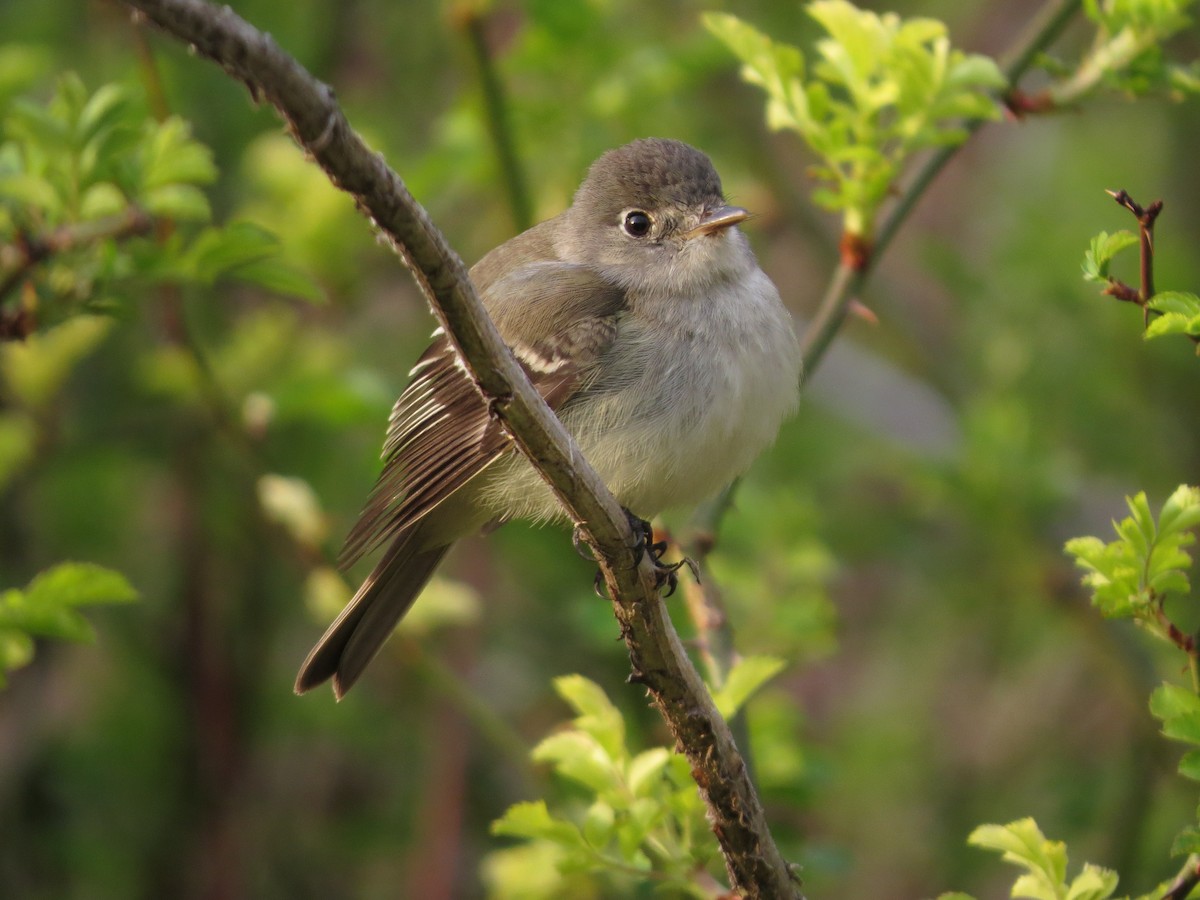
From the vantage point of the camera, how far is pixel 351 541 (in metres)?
3.38

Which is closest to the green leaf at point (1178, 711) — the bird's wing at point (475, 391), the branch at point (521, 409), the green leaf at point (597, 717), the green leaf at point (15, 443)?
the branch at point (521, 409)

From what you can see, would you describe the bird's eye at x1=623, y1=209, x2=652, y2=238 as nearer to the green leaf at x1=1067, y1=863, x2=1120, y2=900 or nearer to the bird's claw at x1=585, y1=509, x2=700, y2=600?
the bird's claw at x1=585, y1=509, x2=700, y2=600

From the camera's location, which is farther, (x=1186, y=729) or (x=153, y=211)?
(x=153, y=211)

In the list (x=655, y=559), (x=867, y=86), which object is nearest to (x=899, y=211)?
(x=867, y=86)

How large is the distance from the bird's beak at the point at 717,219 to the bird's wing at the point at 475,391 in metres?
0.29

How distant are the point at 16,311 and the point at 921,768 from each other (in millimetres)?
4236

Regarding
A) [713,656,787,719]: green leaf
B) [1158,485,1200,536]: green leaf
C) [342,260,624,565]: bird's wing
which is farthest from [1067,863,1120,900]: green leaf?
[342,260,624,565]: bird's wing

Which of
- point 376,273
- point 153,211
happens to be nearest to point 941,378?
point 376,273

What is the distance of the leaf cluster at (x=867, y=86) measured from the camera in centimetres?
294

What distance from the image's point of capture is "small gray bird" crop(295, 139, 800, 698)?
3.37m

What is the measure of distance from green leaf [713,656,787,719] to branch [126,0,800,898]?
167 millimetres

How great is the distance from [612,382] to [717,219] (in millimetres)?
605

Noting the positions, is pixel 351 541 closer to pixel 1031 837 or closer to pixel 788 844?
pixel 788 844

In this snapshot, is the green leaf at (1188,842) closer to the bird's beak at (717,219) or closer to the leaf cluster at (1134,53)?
the leaf cluster at (1134,53)
